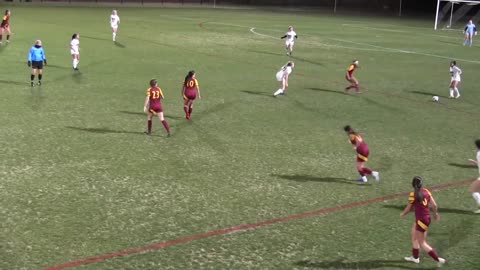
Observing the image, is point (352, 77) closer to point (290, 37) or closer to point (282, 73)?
point (282, 73)

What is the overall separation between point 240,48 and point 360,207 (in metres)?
27.1

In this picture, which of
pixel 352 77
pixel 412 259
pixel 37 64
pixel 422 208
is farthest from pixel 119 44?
pixel 422 208

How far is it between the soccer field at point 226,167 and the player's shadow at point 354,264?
40 millimetres

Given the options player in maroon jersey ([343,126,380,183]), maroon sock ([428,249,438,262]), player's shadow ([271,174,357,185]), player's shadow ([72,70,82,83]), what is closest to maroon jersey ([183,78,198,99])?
player's shadow ([271,174,357,185])

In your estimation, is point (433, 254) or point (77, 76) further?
point (77, 76)

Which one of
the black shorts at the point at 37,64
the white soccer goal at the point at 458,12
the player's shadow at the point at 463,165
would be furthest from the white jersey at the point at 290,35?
the white soccer goal at the point at 458,12

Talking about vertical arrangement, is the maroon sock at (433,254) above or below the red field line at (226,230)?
Result: above

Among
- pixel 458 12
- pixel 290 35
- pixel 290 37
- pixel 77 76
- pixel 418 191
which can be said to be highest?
pixel 458 12

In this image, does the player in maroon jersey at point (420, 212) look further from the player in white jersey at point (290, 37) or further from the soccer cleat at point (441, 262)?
the player in white jersey at point (290, 37)

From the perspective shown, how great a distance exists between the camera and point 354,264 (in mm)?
9359

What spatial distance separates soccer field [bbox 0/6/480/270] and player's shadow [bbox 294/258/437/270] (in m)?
0.04

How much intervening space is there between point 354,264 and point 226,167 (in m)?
5.62

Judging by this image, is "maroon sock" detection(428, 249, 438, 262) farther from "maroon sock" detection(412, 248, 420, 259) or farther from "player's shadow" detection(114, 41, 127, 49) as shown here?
"player's shadow" detection(114, 41, 127, 49)

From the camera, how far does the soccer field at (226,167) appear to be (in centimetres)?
975
